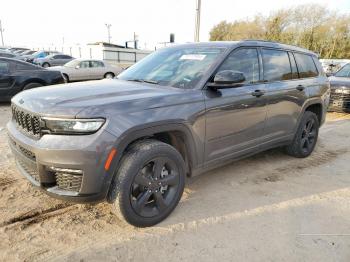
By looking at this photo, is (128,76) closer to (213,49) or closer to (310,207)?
(213,49)

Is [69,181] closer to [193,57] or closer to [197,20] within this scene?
[193,57]

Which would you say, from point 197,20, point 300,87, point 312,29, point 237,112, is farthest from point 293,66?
point 312,29

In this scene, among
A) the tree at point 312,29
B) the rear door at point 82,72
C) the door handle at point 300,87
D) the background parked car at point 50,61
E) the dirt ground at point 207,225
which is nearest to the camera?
the dirt ground at point 207,225

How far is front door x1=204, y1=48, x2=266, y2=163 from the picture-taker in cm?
354

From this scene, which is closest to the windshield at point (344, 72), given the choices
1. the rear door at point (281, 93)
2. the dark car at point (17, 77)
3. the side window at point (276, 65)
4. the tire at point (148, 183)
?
the rear door at point (281, 93)

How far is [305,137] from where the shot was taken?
17.7ft

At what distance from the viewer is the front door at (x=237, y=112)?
11.6 ft

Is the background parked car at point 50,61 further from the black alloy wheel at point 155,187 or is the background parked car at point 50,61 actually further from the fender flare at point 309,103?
the black alloy wheel at point 155,187

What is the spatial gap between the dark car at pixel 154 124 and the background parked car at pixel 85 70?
12.9 metres

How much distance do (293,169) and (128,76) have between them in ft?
9.29

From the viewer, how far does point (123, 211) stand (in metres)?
2.91

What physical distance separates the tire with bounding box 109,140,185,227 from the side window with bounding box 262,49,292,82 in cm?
196

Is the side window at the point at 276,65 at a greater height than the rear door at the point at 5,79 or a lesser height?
greater

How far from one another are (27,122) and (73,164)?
2.39 ft
